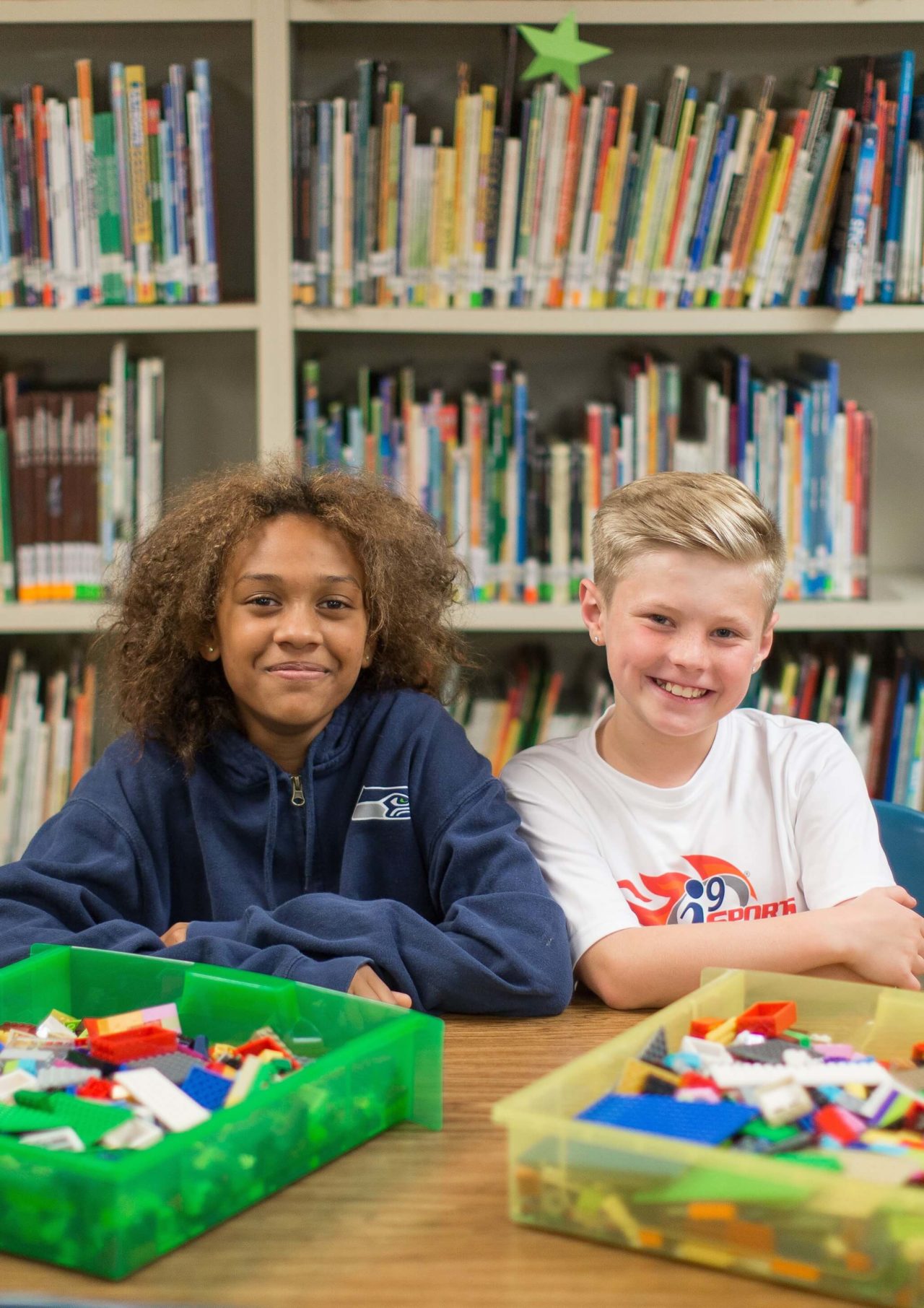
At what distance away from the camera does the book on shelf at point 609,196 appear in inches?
82.9

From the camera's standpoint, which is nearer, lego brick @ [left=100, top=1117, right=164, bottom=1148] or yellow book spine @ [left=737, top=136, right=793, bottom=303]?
lego brick @ [left=100, top=1117, right=164, bottom=1148]

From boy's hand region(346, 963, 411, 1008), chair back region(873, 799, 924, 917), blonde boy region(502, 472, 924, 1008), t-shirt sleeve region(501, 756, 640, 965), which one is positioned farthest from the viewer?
chair back region(873, 799, 924, 917)

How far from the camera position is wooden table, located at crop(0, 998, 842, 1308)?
72cm

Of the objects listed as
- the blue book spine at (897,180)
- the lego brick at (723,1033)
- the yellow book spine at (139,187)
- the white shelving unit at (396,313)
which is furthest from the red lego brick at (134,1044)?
the blue book spine at (897,180)

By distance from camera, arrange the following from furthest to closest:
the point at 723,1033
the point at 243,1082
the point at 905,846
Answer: the point at 905,846 → the point at 723,1033 → the point at 243,1082

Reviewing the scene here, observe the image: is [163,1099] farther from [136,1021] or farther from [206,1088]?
[136,1021]

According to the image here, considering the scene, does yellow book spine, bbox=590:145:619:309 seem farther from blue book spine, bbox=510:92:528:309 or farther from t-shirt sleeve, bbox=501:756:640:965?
t-shirt sleeve, bbox=501:756:640:965

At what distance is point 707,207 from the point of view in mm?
2146

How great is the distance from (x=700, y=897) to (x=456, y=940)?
0.31 metres

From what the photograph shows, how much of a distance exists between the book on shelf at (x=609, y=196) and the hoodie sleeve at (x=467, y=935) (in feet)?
3.86

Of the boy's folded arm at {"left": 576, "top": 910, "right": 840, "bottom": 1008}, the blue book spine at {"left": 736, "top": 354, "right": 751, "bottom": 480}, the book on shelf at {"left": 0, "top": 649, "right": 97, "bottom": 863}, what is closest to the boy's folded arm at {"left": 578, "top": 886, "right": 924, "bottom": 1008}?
the boy's folded arm at {"left": 576, "top": 910, "right": 840, "bottom": 1008}

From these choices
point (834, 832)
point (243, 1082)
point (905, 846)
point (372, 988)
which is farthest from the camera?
point (905, 846)

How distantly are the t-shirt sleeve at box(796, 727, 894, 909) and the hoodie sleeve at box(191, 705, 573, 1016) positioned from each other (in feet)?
0.94

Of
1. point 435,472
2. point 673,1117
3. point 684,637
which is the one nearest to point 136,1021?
point 673,1117
